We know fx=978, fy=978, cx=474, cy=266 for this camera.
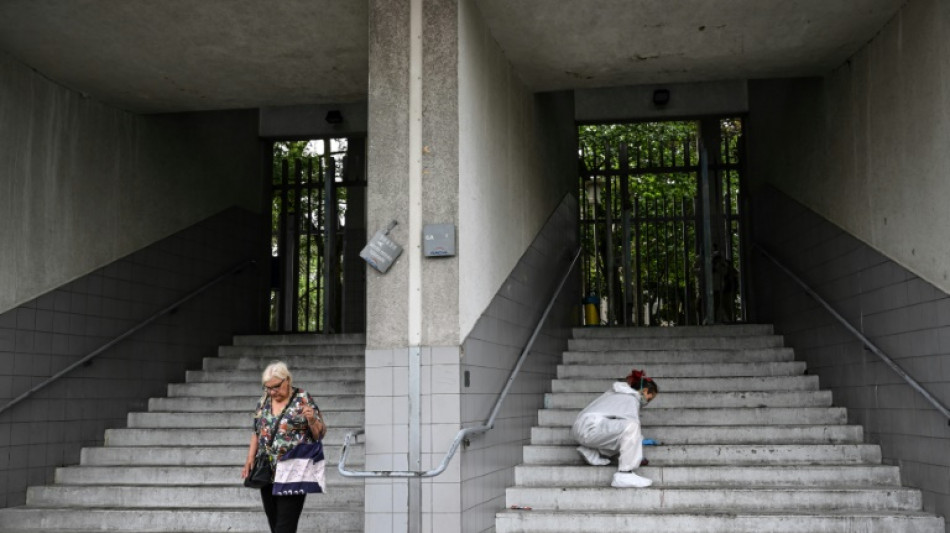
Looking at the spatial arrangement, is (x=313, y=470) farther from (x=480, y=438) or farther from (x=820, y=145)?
(x=820, y=145)

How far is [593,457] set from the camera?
7324mm

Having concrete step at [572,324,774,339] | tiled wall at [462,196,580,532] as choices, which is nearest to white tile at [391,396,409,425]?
tiled wall at [462,196,580,532]

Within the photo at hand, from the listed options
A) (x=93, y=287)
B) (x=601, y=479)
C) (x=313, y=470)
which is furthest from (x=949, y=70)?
(x=93, y=287)

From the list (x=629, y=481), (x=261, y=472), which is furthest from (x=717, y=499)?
(x=261, y=472)

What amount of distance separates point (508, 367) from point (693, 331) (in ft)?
10.0

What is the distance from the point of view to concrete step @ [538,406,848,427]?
7.78m

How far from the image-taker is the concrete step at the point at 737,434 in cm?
753

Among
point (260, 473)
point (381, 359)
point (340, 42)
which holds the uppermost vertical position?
point (340, 42)

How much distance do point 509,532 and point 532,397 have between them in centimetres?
155

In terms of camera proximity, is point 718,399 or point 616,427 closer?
point 616,427

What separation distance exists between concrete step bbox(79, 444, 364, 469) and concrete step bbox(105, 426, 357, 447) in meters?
0.14

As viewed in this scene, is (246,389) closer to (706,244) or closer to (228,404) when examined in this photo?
(228,404)

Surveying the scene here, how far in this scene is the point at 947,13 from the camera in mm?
5961

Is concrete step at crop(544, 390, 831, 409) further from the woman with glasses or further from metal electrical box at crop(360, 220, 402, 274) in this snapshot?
the woman with glasses
